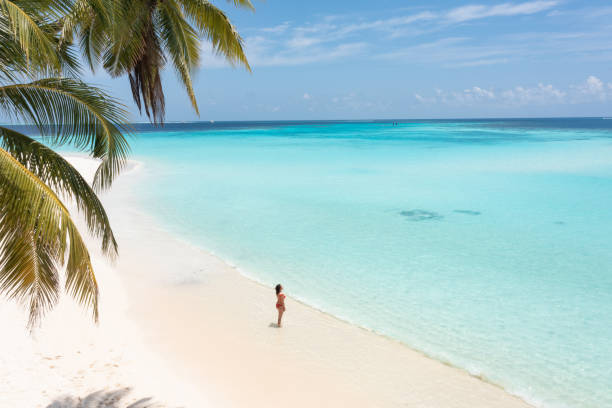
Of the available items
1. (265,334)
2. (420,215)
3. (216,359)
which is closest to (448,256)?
(420,215)

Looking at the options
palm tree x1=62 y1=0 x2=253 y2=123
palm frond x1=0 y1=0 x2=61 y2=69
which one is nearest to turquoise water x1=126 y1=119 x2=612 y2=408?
palm tree x1=62 y1=0 x2=253 y2=123

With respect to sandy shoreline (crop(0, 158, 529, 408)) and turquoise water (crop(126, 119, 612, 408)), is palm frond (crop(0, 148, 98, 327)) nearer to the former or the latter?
sandy shoreline (crop(0, 158, 529, 408))

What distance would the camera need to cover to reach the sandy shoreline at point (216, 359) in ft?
15.7

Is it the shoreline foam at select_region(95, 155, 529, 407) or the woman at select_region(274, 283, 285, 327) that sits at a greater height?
the woman at select_region(274, 283, 285, 327)

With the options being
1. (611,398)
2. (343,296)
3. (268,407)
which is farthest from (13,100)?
(611,398)

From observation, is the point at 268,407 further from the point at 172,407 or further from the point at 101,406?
the point at 101,406

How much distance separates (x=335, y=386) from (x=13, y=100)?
14.9ft

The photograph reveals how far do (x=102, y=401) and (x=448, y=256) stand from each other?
808 cm

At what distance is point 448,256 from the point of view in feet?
32.9

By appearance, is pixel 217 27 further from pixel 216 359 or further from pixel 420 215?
pixel 420 215

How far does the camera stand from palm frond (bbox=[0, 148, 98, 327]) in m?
2.80

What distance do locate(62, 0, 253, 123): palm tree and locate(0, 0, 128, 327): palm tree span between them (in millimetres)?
698

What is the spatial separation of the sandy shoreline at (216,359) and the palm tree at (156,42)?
322cm

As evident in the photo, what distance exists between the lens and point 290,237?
38.0 ft
